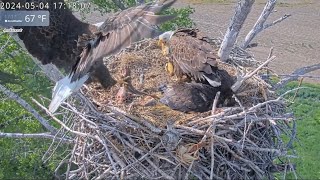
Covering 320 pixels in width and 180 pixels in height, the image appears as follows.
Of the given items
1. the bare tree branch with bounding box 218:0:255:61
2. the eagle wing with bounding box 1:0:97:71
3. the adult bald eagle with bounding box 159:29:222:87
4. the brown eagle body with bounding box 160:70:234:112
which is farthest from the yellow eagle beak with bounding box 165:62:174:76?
the eagle wing with bounding box 1:0:97:71

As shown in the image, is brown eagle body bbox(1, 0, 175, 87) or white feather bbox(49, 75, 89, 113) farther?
white feather bbox(49, 75, 89, 113)

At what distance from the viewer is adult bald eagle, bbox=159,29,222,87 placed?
200 inches

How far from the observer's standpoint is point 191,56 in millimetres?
5234

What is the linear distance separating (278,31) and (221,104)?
16138 millimetres

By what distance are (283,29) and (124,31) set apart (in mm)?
17828

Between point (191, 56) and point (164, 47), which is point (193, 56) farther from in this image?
point (164, 47)

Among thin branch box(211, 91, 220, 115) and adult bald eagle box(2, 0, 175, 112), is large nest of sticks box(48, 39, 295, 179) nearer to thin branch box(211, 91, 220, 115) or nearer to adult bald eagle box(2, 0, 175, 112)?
thin branch box(211, 91, 220, 115)

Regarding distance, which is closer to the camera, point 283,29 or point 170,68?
point 170,68

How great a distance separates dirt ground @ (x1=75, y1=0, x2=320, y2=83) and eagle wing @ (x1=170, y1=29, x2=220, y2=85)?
10.4 m

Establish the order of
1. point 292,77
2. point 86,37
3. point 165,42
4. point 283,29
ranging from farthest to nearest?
point 283,29
point 165,42
point 292,77
point 86,37

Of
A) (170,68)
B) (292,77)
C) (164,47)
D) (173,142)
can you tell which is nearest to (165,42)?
(164,47)

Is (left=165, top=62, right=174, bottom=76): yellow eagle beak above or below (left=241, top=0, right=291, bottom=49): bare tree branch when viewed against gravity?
below

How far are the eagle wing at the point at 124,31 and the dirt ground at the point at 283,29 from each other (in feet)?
39.5

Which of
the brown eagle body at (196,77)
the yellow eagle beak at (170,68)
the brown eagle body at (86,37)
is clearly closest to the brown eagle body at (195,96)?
the brown eagle body at (196,77)
